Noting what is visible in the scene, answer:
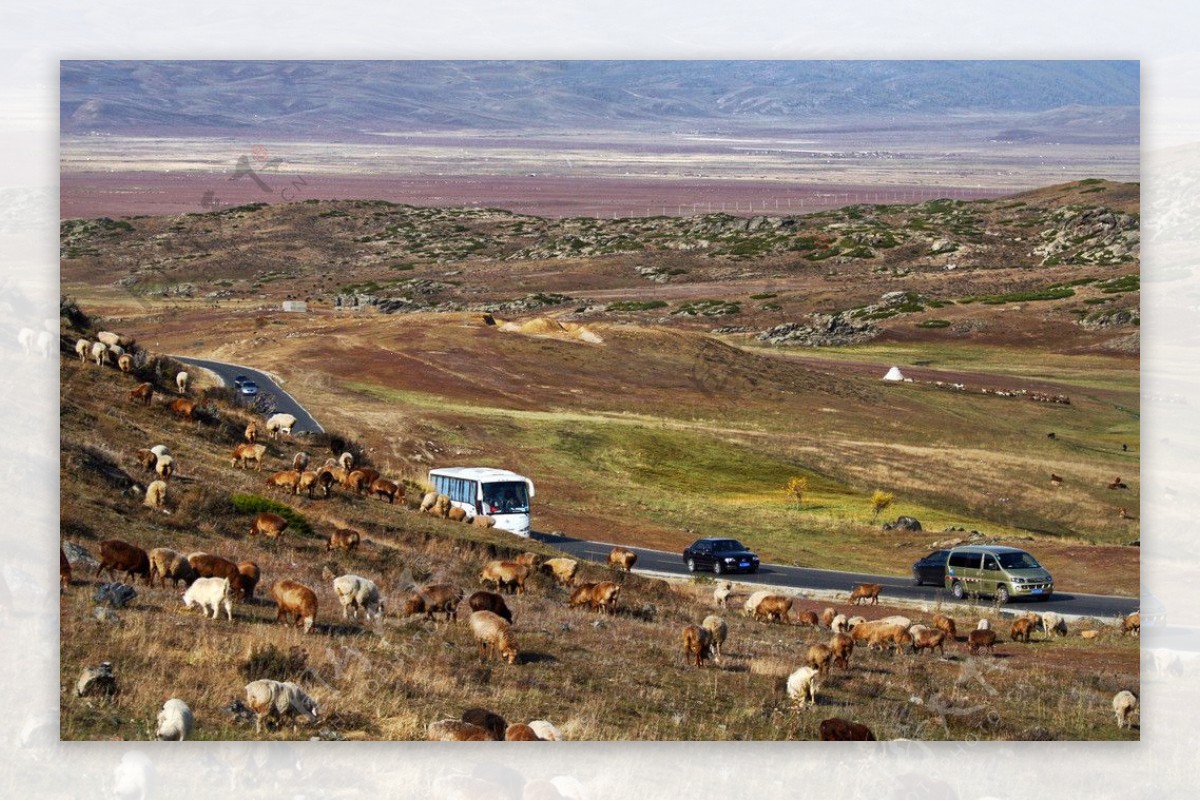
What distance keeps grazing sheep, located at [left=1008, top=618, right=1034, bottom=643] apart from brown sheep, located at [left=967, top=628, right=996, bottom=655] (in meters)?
0.47

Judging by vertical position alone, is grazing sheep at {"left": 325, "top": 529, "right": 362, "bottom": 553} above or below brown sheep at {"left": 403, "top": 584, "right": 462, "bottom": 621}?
above

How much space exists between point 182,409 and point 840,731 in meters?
14.6

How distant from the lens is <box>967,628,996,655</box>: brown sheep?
21.3 m

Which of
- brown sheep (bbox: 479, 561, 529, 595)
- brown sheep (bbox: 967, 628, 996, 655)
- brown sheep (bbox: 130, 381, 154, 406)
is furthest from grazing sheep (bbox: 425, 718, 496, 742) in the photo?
Answer: brown sheep (bbox: 130, 381, 154, 406)

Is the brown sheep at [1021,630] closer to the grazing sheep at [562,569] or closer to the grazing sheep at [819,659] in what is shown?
the grazing sheep at [819,659]

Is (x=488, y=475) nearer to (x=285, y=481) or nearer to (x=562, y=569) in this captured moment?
(x=562, y=569)

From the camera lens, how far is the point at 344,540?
2231 centimetres

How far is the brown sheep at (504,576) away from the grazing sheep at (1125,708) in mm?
8693

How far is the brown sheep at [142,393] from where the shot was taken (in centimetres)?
2614

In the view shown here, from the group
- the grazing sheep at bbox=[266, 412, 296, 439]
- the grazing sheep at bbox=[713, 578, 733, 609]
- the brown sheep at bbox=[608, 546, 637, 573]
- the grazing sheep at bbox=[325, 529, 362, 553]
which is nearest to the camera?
the grazing sheep at bbox=[325, 529, 362, 553]

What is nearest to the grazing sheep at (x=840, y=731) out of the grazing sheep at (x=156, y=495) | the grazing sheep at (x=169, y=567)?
the grazing sheep at (x=169, y=567)

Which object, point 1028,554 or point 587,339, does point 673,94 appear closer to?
point 1028,554

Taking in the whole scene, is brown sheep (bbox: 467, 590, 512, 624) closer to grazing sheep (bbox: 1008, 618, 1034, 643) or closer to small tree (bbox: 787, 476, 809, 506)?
grazing sheep (bbox: 1008, 618, 1034, 643)

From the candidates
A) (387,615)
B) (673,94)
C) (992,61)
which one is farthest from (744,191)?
(387,615)
